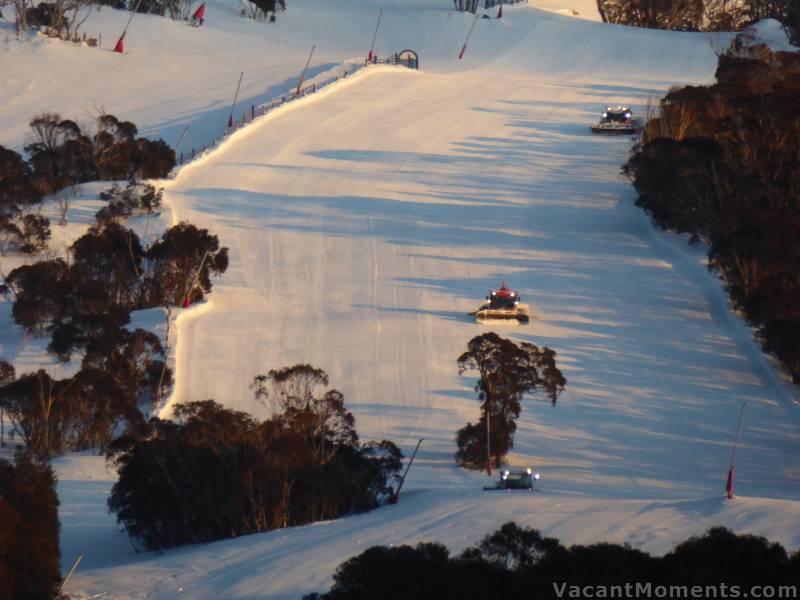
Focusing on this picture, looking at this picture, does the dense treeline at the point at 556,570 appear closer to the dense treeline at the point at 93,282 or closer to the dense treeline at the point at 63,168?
the dense treeline at the point at 93,282

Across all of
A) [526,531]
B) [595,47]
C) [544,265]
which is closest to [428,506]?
[526,531]

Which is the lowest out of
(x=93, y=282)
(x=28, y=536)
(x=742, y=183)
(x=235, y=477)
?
(x=235, y=477)

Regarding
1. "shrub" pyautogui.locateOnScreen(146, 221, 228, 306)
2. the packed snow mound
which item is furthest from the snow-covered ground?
the packed snow mound

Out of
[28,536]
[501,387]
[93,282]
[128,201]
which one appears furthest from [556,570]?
[128,201]

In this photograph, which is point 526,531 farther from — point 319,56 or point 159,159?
point 319,56

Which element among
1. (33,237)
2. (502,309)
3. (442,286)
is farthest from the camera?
(33,237)

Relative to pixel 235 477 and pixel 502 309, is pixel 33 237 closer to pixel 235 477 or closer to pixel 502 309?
pixel 502 309

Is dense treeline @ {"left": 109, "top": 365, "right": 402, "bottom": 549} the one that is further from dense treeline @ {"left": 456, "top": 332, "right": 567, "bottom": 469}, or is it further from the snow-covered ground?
dense treeline @ {"left": 456, "top": 332, "right": 567, "bottom": 469}
